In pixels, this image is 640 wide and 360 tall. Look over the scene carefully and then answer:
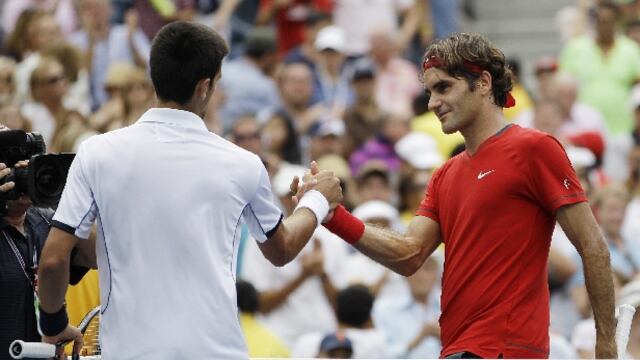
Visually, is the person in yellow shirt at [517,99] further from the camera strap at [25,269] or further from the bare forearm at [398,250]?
the camera strap at [25,269]

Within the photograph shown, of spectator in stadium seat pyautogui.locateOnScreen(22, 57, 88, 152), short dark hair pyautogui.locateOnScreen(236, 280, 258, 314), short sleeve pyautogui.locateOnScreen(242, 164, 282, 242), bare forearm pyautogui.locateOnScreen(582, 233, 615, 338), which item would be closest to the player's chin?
bare forearm pyautogui.locateOnScreen(582, 233, 615, 338)

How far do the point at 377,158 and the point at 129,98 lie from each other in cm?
216

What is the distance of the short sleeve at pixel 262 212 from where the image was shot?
5891mm

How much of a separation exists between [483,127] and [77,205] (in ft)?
6.49

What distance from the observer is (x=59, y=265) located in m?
5.69

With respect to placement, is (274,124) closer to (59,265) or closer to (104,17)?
(104,17)

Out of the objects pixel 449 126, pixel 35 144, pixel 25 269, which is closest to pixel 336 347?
pixel 449 126

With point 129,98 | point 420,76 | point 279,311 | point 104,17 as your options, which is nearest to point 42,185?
point 420,76

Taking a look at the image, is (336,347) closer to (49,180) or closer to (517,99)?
(49,180)

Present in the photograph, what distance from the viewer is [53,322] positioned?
5.95 meters

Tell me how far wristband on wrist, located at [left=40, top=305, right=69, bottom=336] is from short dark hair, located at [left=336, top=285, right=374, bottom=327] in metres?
4.57

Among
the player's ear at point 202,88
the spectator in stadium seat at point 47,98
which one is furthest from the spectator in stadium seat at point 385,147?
the player's ear at point 202,88

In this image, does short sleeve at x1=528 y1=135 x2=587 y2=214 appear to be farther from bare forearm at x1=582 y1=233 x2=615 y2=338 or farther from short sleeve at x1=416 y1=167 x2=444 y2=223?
short sleeve at x1=416 y1=167 x2=444 y2=223

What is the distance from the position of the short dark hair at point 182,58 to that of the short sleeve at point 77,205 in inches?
16.4
